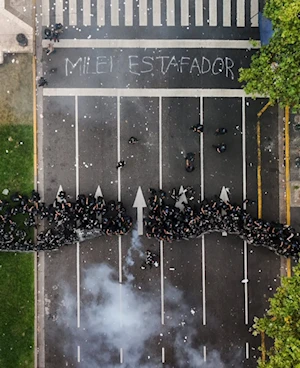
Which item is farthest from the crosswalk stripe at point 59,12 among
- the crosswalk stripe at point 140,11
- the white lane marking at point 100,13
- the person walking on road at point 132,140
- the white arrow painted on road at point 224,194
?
the white arrow painted on road at point 224,194

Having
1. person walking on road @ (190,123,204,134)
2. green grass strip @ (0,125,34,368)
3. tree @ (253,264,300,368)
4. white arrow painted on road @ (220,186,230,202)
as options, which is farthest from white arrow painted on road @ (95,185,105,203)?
tree @ (253,264,300,368)

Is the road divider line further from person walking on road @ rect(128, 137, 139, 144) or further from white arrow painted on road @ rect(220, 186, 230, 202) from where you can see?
person walking on road @ rect(128, 137, 139, 144)

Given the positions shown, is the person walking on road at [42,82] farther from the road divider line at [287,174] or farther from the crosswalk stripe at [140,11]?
the road divider line at [287,174]

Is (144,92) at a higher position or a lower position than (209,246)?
higher

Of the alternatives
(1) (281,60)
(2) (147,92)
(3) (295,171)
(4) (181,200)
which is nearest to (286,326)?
(4) (181,200)

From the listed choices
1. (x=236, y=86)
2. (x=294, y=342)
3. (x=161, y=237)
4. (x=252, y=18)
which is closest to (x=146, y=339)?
(x=161, y=237)

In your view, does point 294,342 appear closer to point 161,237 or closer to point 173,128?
point 161,237

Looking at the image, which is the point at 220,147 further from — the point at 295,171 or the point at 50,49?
the point at 50,49

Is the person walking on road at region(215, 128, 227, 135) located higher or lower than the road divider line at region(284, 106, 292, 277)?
higher
